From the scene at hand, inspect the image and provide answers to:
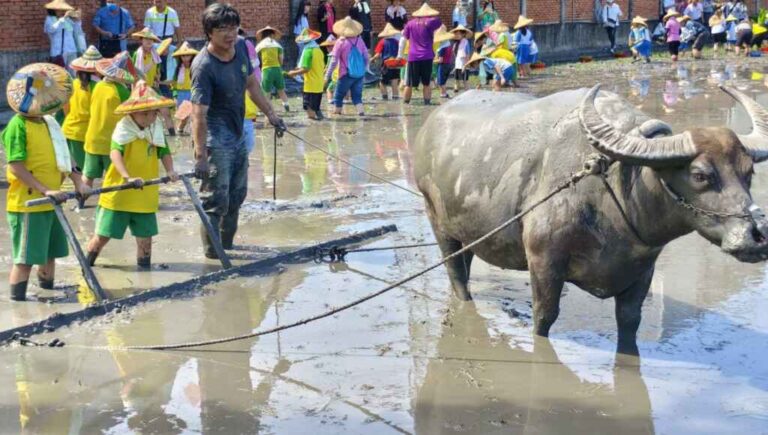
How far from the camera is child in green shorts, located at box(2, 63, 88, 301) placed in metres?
7.23

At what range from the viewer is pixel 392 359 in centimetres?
629

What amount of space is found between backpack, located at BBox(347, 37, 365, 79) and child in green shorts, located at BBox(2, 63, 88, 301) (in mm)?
10014

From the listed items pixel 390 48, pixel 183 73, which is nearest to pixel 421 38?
pixel 390 48

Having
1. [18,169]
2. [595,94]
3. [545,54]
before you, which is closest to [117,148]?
[18,169]

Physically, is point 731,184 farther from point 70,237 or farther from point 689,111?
point 689,111

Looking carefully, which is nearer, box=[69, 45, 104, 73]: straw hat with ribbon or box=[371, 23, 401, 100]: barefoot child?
box=[69, 45, 104, 73]: straw hat with ribbon

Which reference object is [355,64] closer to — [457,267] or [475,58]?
[475,58]

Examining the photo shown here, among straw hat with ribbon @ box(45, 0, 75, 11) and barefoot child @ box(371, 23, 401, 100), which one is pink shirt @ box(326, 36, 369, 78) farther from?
straw hat with ribbon @ box(45, 0, 75, 11)

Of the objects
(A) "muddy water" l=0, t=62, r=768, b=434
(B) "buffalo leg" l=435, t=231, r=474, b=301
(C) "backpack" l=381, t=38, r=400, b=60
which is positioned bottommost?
(A) "muddy water" l=0, t=62, r=768, b=434

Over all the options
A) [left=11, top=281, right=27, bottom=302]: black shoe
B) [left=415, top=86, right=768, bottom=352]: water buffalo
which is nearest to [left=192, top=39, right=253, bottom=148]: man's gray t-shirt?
[left=11, top=281, right=27, bottom=302]: black shoe

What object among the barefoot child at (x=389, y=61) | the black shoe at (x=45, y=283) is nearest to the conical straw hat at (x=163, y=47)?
the barefoot child at (x=389, y=61)

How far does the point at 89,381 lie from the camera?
5926mm

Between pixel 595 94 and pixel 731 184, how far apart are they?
0.96 meters

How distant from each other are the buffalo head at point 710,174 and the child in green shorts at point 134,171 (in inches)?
154
